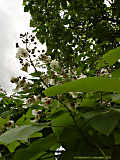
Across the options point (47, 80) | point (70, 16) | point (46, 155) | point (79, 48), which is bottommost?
point (46, 155)

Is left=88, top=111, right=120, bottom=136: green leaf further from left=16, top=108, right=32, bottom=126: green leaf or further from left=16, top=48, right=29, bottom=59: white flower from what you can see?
left=16, top=48, right=29, bottom=59: white flower

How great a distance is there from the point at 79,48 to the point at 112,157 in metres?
3.79

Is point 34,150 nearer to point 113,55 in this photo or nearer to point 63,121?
point 63,121

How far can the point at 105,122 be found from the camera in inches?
19.7

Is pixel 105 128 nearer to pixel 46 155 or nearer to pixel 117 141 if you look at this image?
pixel 117 141

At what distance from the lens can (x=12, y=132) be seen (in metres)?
0.56

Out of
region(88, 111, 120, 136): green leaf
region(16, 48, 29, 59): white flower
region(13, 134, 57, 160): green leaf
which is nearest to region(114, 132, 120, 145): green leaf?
region(88, 111, 120, 136): green leaf

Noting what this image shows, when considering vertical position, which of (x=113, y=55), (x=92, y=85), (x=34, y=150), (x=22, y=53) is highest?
(x=22, y=53)

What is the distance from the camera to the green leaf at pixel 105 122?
0.48 m

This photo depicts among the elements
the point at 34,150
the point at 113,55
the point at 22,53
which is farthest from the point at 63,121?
the point at 22,53

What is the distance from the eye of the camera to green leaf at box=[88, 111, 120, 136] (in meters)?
0.48

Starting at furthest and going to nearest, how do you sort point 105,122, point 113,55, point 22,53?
point 22,53 < point 113,55 < point 105,122

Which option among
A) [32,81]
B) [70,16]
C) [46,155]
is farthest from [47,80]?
[70,16]

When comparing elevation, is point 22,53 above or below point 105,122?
above
